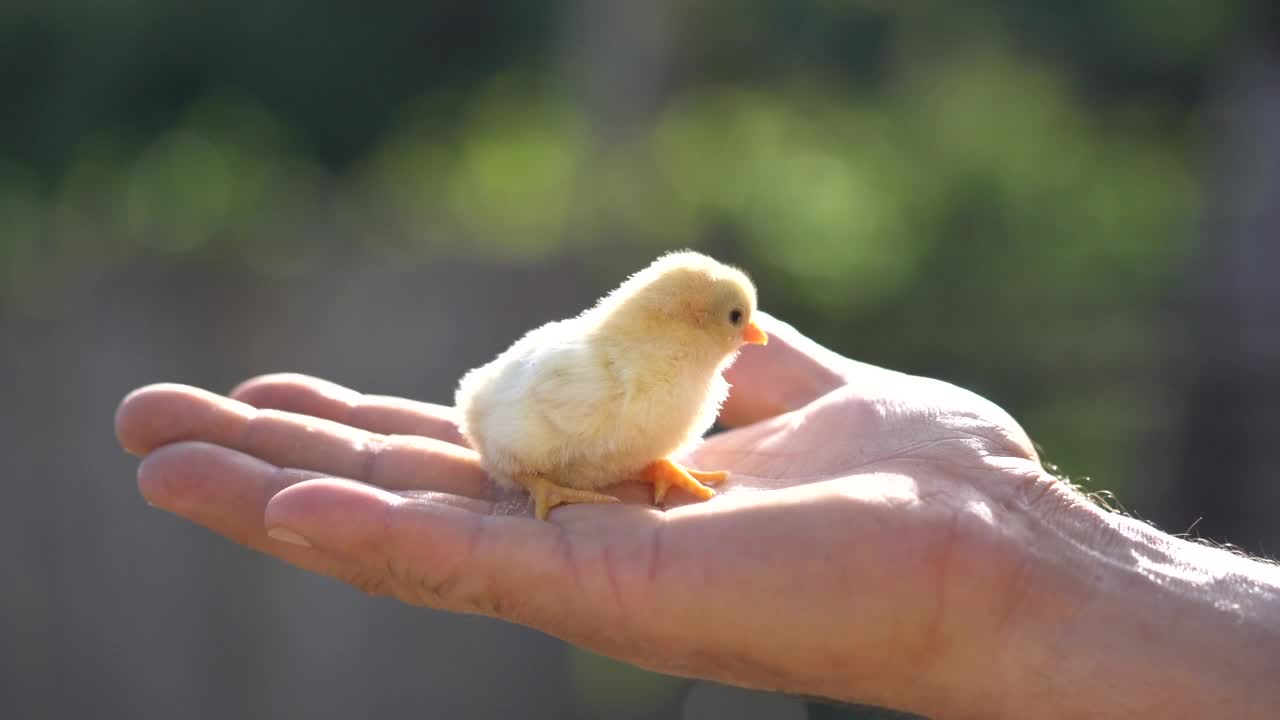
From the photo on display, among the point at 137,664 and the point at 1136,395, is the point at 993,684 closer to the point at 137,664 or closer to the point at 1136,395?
the point at 137,664

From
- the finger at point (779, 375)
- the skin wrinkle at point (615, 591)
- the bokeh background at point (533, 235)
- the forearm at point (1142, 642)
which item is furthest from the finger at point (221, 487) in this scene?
the bokeh background at point (533, 235)

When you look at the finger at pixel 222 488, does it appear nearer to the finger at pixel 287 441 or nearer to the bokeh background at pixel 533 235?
the finger at pixel 287 441

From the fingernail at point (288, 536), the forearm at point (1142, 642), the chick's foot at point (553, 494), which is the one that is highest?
the fingernail at point (288, 536)

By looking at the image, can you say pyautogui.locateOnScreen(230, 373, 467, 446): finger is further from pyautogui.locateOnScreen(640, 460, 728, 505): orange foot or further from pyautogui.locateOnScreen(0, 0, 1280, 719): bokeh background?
pyautogui.locateOnScreen(0, 0, 1280, 719): bokeh background

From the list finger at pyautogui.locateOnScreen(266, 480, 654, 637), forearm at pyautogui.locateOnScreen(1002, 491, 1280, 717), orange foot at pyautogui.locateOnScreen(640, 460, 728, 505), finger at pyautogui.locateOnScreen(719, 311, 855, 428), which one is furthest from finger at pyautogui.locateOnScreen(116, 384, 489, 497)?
forearm at pyautogui.locateOnScreen(1002, 491, 1280, 717)

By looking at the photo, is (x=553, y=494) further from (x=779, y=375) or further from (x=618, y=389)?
(x=779, y=375)

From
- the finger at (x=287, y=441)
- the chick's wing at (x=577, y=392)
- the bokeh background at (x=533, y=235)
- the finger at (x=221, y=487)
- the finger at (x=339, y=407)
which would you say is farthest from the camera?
the bokeh background at (x=533, y=235)

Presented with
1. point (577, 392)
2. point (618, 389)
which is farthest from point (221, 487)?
point (618, 389)
